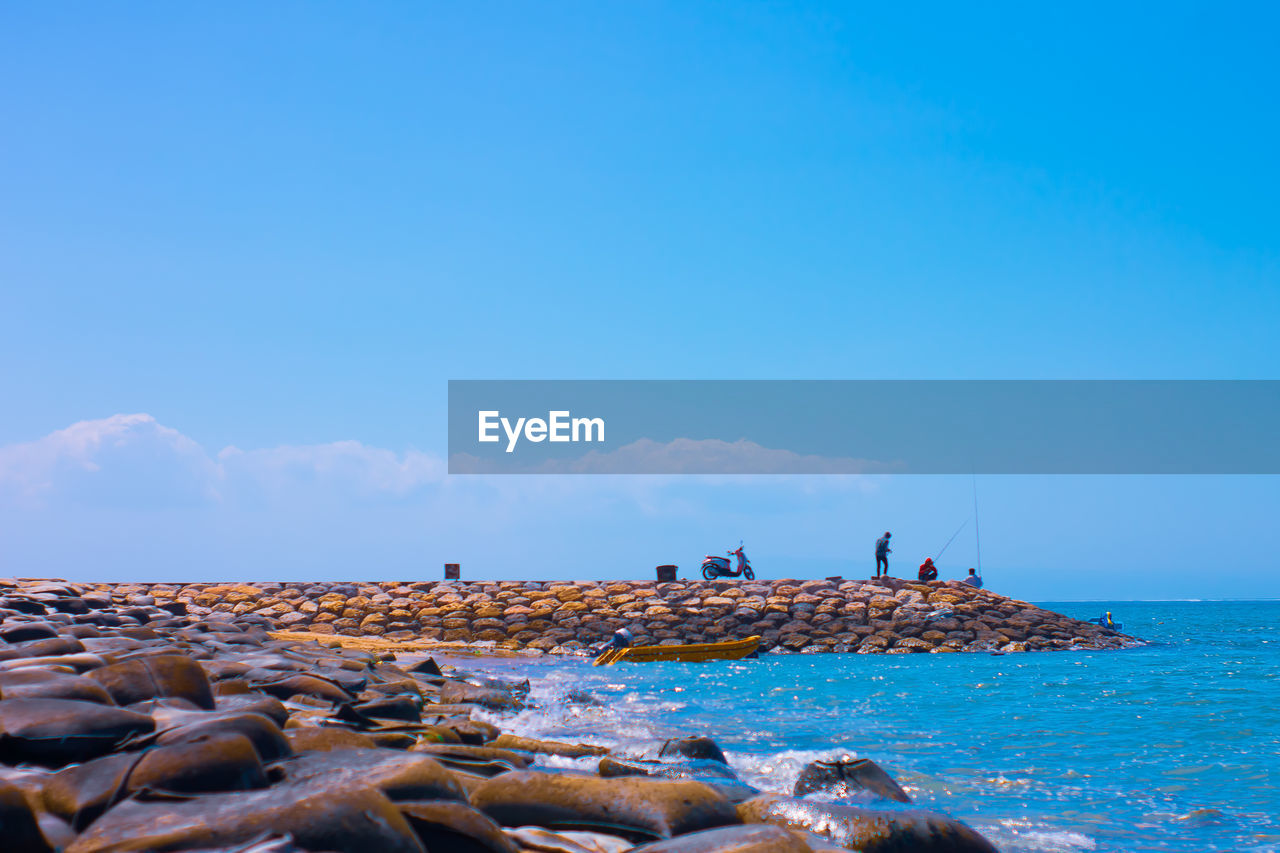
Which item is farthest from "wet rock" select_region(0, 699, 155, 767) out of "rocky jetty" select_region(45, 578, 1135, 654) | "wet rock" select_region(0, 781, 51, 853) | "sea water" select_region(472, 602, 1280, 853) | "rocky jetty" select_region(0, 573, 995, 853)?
"rocky jetty" select_region(45, 578, 1135, 654)

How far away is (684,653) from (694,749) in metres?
15.4

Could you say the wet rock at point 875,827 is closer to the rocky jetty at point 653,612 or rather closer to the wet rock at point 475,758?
the wet rock at point 475,758

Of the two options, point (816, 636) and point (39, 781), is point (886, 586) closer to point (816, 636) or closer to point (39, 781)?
point (816, 636)

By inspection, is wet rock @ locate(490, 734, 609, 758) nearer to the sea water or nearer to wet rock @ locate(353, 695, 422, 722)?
the sea water

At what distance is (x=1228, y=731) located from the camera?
11.8 metres

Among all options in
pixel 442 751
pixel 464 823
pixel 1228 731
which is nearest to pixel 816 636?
pixel 1228 731

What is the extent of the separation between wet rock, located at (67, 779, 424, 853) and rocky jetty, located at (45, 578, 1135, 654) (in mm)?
21322

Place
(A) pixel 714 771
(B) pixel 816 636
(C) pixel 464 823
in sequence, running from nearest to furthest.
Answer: (C) pixel 464 823 → (A) pixel 714 771 → (B) pixel 816 636

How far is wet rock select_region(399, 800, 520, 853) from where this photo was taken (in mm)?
3359

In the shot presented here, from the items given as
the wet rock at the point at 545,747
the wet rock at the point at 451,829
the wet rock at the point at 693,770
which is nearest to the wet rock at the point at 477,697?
the wet rock at the point at 545,747

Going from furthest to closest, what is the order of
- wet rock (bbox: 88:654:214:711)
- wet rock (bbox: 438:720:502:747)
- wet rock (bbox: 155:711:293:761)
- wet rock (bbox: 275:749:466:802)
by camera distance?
wet rock (bbox: 438:720:502:747), wet rock (bbox: 88:654:214:711), wet rock (bbox: 155:711:293:761), wet rock (bbox: 275:749:466:802)

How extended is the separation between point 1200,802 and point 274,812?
8227mm

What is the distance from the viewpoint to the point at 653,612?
84.9 feet

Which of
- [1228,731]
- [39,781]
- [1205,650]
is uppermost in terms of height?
[39,781]
